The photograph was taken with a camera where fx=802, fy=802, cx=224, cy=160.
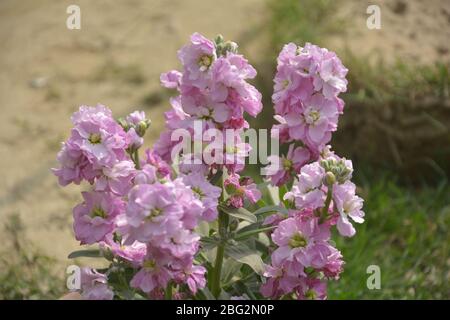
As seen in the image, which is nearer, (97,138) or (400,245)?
(97,138)

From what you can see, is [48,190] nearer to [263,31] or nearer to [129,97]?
[129,97]

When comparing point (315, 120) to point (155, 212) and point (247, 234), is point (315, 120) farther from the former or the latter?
point (155, 212)

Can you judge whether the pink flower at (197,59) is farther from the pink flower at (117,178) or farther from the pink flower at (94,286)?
the pink flower at (94,286)

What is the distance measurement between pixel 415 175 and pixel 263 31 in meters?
1.39

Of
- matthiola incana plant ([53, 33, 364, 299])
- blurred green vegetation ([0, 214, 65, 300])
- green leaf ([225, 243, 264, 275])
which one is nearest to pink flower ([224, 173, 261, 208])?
matthiola incana plant ([53, 33, 364, 299])

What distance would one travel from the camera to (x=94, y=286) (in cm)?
183

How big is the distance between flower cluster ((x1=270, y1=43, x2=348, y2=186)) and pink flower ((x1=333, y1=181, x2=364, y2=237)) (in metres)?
0.19

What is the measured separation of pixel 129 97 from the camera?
4457 millimetres

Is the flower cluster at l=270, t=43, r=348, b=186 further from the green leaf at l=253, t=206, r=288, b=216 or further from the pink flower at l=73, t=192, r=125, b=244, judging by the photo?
the pink flower at l=73, t=192, r=125, b=244

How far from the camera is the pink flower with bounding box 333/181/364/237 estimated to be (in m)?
1.78

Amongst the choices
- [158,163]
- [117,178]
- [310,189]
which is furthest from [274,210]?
[117,178]

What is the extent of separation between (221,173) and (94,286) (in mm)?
403

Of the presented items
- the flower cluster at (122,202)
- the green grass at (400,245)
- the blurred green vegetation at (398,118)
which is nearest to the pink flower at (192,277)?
the flower cluster at (122,202)

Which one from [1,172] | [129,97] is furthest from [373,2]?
[1,172]
